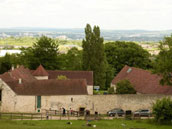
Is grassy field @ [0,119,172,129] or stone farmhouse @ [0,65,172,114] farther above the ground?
stone farmhouse @ [0,65,172,114]

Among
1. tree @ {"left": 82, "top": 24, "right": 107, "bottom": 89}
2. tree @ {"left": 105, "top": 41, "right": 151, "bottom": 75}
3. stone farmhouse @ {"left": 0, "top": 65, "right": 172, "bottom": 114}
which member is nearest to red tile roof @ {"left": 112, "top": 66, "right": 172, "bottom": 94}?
stone farmhouse @ {"left": 0, "top": 65, "right": 172, "bottom": 114}

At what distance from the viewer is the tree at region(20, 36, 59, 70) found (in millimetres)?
81875

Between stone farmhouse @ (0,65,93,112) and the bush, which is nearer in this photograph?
the bush

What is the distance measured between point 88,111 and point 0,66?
51371 mm

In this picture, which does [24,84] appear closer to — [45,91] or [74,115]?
[45,91]

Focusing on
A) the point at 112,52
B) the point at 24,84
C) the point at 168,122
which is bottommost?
the point at 168,122

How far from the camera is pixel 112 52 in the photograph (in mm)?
94375

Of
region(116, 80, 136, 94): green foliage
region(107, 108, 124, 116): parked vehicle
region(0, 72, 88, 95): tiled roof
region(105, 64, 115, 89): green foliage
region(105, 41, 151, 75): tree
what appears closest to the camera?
region(107, 108, 124, 116): parked vehicle

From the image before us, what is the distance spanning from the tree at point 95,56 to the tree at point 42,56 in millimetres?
8813

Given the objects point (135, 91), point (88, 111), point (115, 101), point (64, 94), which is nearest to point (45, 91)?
point (64, 94)

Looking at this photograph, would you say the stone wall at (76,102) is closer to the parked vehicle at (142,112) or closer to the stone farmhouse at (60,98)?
the stone farmhouse at (60,98)

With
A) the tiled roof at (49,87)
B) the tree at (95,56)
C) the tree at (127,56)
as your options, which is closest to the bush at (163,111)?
the tiled roof at (49,87)

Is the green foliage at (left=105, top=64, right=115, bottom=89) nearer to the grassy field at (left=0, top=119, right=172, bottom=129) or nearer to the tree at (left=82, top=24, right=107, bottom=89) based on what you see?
the tree at (left=82, top=24, right=107, bottom=89)

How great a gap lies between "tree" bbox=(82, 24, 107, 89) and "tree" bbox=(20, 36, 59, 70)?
8813 millimetres
